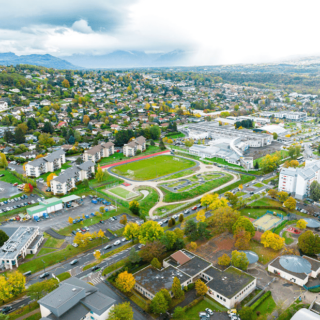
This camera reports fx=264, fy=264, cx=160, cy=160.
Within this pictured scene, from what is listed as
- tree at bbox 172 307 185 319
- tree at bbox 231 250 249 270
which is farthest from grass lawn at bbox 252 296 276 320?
tree at bbox 172 307 185 319

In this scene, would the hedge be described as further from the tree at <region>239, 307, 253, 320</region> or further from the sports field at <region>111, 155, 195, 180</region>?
the sports field at <region>111, 155, 195, 180</region>

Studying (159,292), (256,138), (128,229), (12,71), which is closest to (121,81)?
(12,71)

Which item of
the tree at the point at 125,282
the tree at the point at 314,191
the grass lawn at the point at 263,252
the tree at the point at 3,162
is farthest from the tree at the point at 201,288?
the tree at the point at 3,162

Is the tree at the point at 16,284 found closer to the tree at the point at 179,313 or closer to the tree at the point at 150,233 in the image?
the tree at the point at 150,233

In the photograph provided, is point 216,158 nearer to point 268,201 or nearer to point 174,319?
point 268,201

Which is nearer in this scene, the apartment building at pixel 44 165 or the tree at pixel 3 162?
the apartment building at pixel 44 165

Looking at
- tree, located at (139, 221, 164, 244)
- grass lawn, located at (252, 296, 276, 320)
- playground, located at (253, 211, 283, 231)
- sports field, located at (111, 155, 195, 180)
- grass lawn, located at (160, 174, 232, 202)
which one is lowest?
grass lawn, located at (252, 296, 276, 320)

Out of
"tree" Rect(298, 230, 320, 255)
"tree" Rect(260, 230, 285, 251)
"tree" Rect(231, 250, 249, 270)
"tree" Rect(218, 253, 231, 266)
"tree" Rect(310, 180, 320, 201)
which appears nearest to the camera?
"tree" Rect(231, 250, 249, 270)
